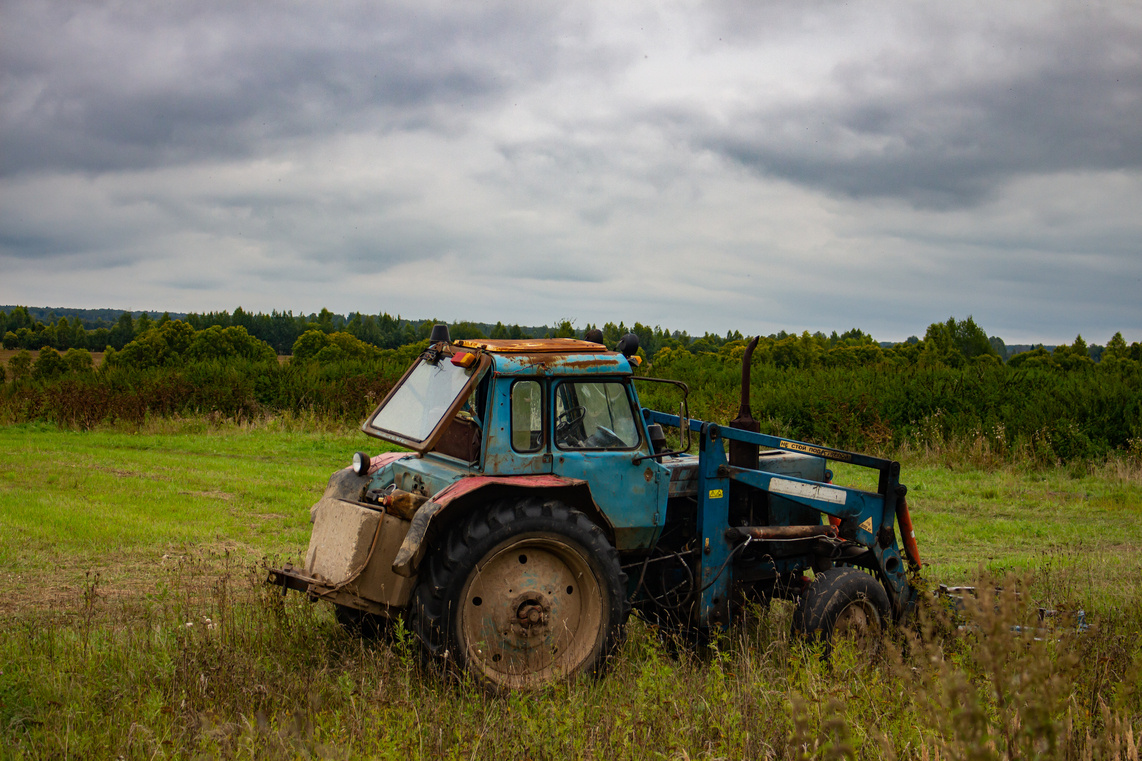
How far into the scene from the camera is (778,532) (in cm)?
613

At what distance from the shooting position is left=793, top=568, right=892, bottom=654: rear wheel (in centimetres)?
573

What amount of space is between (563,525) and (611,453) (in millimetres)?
736

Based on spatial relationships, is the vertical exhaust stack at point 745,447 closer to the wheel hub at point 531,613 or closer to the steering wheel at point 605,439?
the steering wheel at point 605,439

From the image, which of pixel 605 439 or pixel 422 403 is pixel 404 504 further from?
pixel 605 439

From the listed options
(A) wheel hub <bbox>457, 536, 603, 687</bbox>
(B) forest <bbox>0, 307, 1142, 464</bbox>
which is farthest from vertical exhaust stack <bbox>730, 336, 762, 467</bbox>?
(B) forest <bbox>0, 307, 1142, 464</bbox>

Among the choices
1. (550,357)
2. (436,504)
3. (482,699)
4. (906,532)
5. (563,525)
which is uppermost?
(550,357)

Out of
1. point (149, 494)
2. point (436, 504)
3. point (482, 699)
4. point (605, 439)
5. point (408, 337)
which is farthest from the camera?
point (408, 337)

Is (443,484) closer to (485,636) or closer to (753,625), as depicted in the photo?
(485,636)

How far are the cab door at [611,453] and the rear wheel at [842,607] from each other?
117cm

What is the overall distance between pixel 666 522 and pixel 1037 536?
7026mm

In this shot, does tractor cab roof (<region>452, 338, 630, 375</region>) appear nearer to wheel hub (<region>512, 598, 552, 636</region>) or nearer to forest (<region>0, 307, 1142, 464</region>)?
wheel hub (<region>512, 598, 552, 636</region>)

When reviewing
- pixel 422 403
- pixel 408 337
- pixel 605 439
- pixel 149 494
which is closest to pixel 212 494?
pixel 149 494

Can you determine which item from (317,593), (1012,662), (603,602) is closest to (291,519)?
(317,593)

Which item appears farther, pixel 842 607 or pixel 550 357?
pixel 842 607
